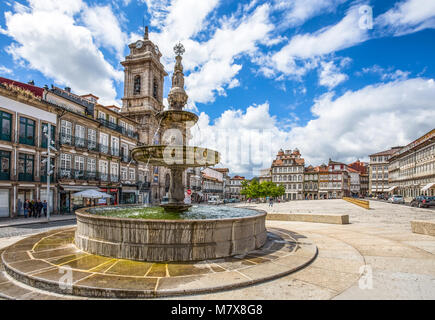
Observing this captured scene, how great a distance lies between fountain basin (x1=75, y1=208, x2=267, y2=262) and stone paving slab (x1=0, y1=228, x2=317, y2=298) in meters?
0.17

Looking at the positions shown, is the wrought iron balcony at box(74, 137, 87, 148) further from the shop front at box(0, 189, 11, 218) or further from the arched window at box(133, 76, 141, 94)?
the arched window at box(133, 76, 141, 94)

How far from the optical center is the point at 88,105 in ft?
99.7

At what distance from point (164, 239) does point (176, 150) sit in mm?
2774

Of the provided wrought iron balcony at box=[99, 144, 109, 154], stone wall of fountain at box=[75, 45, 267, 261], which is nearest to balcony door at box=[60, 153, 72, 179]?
wrought iron balcony at box=[99, 144, 109, 154]

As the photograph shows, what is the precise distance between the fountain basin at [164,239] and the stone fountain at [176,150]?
8.16 feet

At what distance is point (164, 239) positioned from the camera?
5160 mm

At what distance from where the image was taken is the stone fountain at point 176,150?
7223 millimetres

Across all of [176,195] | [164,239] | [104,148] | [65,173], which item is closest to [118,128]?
[104,148]

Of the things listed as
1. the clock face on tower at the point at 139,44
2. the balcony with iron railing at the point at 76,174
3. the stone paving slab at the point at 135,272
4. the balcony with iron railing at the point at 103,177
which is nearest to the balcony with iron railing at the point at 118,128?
the balcony with iron railing at the point at 103,177

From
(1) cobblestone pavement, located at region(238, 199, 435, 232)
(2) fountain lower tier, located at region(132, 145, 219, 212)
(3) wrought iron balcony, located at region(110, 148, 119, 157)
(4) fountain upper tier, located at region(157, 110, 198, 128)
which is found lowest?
(1) cobblestone pavement, located at region(238, 199, 435, 232)

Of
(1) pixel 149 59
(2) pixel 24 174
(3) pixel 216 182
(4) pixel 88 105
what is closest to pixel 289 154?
(3) pixel 216 182

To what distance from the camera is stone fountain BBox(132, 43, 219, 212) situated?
722 centimetres
